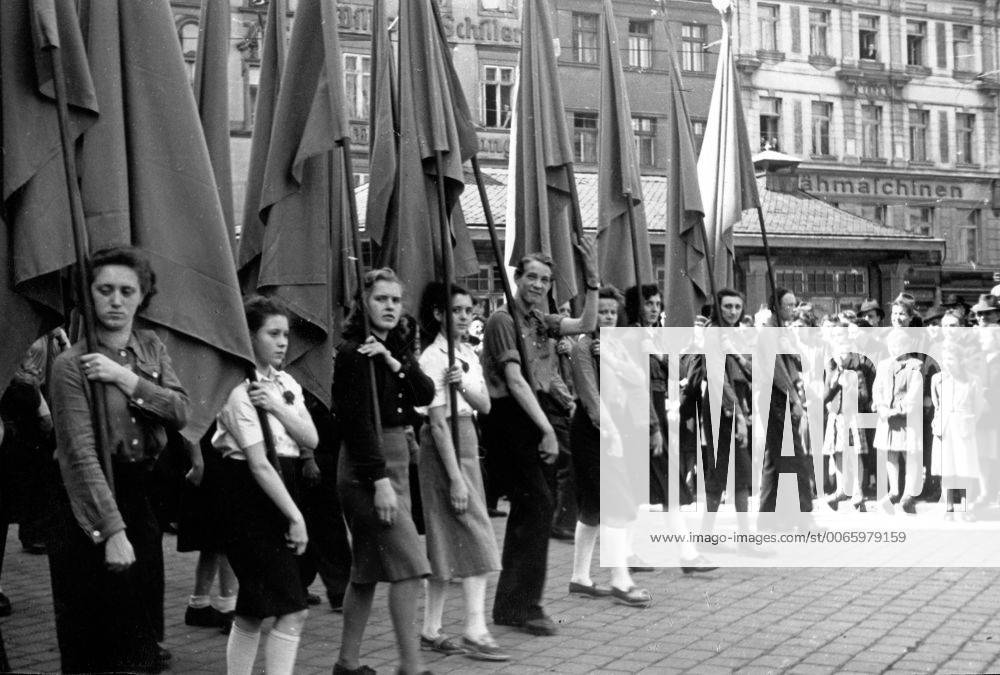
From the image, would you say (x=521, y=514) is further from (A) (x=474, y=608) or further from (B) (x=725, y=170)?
(B) (x=725, y=170)

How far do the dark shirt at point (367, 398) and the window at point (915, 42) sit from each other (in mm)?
38644

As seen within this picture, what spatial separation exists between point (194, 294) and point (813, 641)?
342cm

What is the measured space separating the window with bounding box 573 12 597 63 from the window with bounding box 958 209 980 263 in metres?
13.6

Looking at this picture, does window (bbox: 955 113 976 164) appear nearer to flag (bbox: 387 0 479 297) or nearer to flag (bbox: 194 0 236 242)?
flag (bbox: 387 0 479 297)

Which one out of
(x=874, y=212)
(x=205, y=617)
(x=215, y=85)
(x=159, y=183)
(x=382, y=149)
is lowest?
(x=205, y=617)

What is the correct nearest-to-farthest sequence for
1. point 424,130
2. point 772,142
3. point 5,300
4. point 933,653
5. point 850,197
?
point 5,300
point 933,653
point 424,130
point 772,142
point 850,197

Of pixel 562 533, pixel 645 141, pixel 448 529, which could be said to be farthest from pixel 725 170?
pixel 645 141

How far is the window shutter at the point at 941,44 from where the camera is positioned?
41.4 meters

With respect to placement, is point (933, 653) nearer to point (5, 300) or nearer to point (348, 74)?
point (5, 300)

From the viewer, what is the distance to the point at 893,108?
134ft

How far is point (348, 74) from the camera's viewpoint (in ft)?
107

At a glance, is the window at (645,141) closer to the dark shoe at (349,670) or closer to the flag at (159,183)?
the dark shoe at (349,670)

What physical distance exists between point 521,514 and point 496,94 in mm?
29357

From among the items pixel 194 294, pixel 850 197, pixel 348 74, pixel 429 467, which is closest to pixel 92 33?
pixel 194 294
